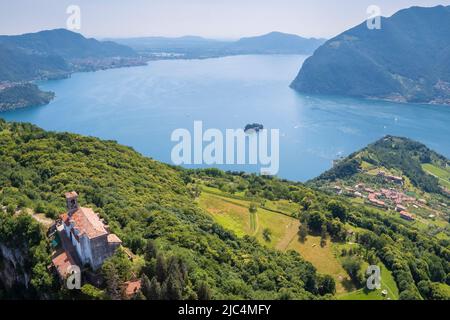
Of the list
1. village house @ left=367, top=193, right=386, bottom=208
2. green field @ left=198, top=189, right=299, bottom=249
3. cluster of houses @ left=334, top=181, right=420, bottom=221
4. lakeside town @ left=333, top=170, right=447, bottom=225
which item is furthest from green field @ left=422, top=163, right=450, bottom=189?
green field @ left=198, top=189, right=299, bottom=249

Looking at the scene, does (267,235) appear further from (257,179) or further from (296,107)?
(296,107)

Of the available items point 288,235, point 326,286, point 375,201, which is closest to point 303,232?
point 288,235

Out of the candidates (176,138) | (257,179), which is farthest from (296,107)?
(257,179)

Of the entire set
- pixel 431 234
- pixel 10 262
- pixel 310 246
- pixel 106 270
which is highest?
pixel 106 270

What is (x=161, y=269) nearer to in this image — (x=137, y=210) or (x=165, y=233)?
(x=165, y=233)

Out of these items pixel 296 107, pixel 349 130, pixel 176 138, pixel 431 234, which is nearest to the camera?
pixel 431 234

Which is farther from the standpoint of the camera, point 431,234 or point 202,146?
point 202,146

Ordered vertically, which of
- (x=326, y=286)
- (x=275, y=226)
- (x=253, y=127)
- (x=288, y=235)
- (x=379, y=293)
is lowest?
(x=379, y=293)

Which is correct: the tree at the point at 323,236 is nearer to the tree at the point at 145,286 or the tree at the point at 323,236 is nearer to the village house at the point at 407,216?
the tree at the point at 145,286
